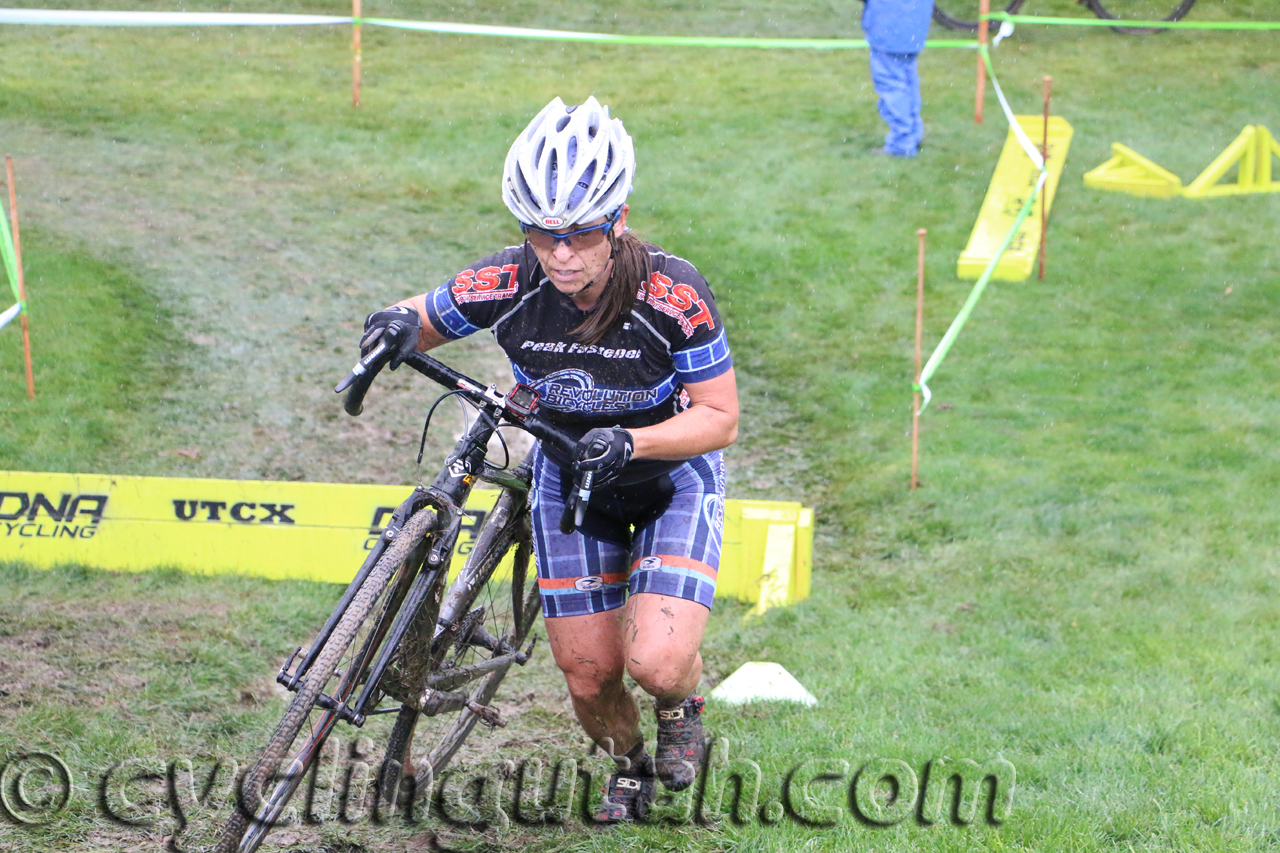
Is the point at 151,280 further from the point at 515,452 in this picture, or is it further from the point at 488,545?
the point at 488,545

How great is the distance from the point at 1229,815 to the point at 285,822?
3395 millimetres

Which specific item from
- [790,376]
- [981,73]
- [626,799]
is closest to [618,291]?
[626,799]

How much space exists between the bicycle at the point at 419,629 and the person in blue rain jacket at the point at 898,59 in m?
11.3

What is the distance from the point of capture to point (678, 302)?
13.5 feet

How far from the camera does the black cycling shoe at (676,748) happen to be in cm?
455

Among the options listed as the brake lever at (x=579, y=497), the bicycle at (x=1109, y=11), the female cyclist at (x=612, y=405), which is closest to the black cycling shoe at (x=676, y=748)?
the female cyclist at (x=612, y=405)

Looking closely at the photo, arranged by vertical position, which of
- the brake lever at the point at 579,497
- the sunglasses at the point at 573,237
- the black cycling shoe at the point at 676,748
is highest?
the sunglasses at the point at 573,237

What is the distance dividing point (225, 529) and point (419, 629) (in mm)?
3407

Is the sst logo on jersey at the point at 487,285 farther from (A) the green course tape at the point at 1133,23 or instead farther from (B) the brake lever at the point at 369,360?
(A) the green course tape at the point at 1133,23

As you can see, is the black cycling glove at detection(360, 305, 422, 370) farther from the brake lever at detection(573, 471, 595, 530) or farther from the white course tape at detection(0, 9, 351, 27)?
the white course tape at detection(0, 9, 351, 27)

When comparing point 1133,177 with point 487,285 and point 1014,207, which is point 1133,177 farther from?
point 487,285

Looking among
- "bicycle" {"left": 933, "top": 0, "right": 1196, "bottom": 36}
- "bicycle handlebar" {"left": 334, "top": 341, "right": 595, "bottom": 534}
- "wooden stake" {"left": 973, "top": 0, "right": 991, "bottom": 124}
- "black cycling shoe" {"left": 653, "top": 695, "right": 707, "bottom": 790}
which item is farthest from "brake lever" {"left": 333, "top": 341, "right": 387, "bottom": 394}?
"bicycle" {"left": 933, "top": 0, "right": 1196, "bottom": 36}

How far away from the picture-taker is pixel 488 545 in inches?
186

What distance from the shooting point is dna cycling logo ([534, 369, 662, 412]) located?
4.24 meters
